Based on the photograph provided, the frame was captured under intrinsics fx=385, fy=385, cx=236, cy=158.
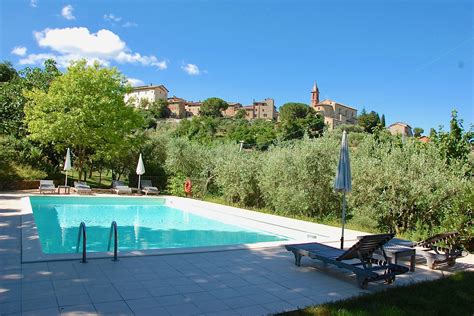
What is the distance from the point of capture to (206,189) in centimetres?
2134

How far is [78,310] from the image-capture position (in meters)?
4.26

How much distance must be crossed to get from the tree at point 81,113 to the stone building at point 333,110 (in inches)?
3621

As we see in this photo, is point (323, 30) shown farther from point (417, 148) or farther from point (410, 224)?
point (410, 224)

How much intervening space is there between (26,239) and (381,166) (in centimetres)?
994

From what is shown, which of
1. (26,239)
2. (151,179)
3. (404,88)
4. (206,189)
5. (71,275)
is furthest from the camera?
(151,179)

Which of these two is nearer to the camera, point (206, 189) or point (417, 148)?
point (417, 148)

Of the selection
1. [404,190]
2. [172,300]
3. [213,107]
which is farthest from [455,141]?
[213,107]

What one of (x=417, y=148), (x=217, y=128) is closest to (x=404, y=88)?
(x=417, y=148)

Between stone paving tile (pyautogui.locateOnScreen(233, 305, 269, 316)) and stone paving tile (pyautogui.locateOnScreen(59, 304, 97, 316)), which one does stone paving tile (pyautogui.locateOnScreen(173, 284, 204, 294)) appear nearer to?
stone paving tile (pyautogui.locateOnScreen(233, 305, 269, 316))

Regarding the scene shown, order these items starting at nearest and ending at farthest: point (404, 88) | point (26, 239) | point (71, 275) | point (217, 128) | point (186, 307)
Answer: point (186, 307) < point (71, 275) < point (26, 239) < point (404, 88) < point (217, 128)

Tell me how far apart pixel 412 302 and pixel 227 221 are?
30.1ft

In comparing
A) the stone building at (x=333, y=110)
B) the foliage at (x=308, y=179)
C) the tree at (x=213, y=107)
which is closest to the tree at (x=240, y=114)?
the tree at (x=213, y=107)

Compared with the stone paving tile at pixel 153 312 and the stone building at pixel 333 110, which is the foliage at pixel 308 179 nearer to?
the stone paving tile at pixel 153 312

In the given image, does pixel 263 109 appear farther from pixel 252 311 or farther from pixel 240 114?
pixel 252 311
